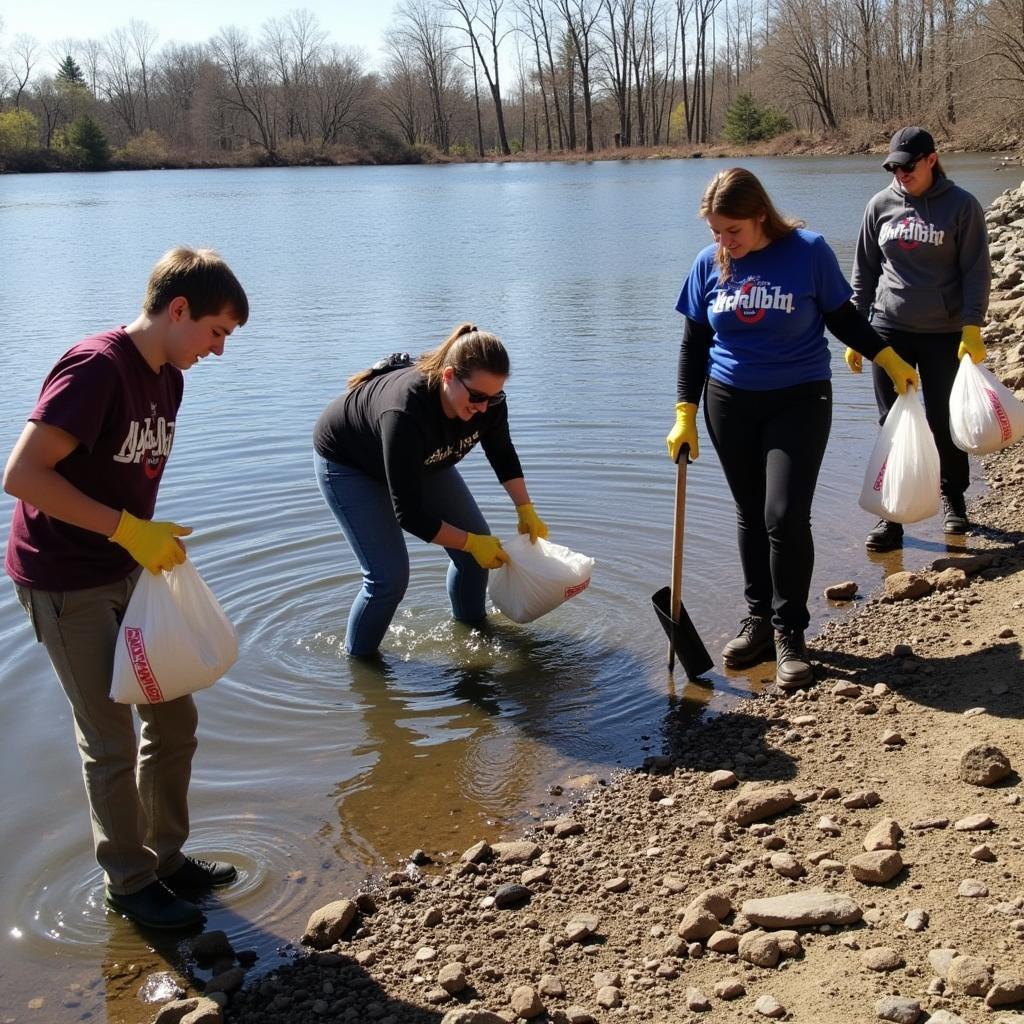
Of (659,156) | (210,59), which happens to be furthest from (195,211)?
(210,59)

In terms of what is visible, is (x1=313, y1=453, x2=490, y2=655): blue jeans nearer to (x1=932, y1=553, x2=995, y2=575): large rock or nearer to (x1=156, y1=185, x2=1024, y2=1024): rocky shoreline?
(x1=156, y1=185, x2=1024, y2=1024): rocky shoreline

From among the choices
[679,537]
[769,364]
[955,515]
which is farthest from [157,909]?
[955,515]

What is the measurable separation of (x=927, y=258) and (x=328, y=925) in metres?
4.18

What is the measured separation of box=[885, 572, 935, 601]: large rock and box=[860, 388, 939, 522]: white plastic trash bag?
1.56ft

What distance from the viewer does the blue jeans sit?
507 centimetres

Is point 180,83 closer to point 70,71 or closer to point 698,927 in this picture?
point 70,71

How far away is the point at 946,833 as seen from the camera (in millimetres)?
3277

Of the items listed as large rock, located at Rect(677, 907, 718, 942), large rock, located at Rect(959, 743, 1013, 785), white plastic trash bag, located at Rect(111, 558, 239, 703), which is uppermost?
white plastic trash bag, located at Rect(111, 558, 239, 703)

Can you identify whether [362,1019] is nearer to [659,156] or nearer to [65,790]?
[65,790]

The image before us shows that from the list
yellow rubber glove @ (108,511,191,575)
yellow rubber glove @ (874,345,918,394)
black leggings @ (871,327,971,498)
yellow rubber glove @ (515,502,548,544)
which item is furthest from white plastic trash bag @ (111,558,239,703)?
black leggings @ (871,327,971,498)

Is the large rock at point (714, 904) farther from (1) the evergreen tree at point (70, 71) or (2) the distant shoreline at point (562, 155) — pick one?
(1) the evergreen tree at point (70, 71)

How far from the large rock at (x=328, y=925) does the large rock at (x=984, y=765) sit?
1853 millimetres

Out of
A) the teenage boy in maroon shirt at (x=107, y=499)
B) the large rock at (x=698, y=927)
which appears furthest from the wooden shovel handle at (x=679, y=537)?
the teenage boy in maroon shirt at (x=107, y=499)

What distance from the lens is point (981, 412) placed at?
5.66 m
